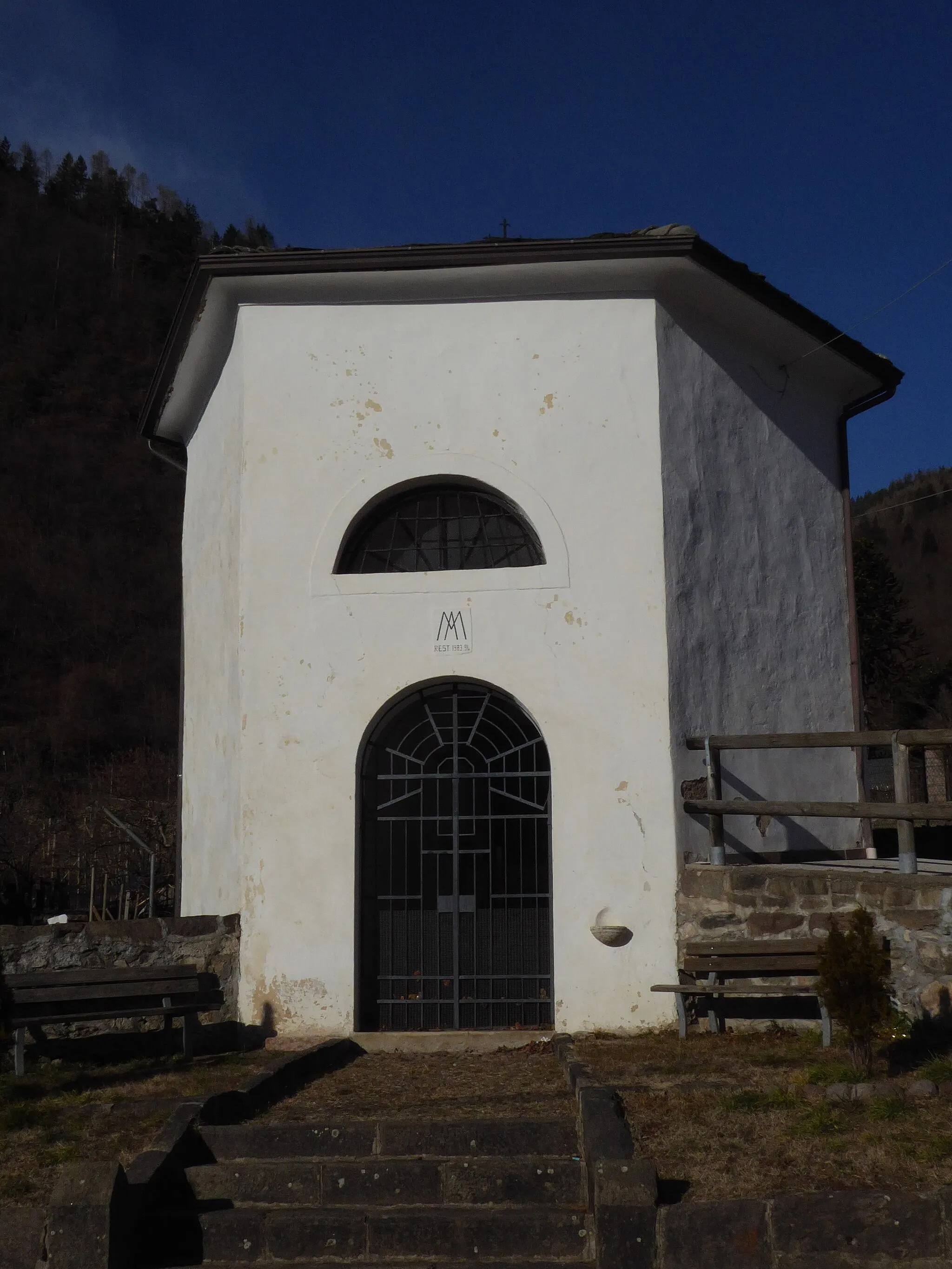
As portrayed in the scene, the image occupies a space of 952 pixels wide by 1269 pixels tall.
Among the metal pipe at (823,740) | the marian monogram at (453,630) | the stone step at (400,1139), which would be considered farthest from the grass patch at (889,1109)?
the marian monogram at (453,630)

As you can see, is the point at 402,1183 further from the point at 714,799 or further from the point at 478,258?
the point at 478,258

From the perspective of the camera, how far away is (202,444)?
12.3 meters

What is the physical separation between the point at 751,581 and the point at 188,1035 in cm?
588

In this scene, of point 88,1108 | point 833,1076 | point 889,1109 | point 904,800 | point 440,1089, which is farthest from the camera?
point 904,800

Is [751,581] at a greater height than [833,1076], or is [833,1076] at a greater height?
[751,581]

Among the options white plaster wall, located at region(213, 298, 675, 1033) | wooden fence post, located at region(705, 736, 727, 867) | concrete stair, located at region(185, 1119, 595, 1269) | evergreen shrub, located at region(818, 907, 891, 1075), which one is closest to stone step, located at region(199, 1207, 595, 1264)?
concrete stair, located at region(185, 1119, 595, 1269)

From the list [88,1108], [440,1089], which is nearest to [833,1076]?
[440,1089]

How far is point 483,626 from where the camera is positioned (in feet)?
32.7

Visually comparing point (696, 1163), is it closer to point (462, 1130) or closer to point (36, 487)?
point (462, 1130)

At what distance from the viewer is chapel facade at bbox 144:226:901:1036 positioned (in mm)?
9703

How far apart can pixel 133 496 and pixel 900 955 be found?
4365 cm

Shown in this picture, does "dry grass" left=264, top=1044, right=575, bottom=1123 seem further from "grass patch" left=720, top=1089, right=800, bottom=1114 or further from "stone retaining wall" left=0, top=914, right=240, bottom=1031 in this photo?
"stone retaining wall" left=0, top=914, right=240, bottom=1031

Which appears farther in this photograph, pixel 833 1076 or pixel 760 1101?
pixel 833 1076

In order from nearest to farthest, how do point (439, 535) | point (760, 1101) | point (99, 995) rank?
1. point (760, 1101)
2. point (99, 995)
3. point (439, 535)
